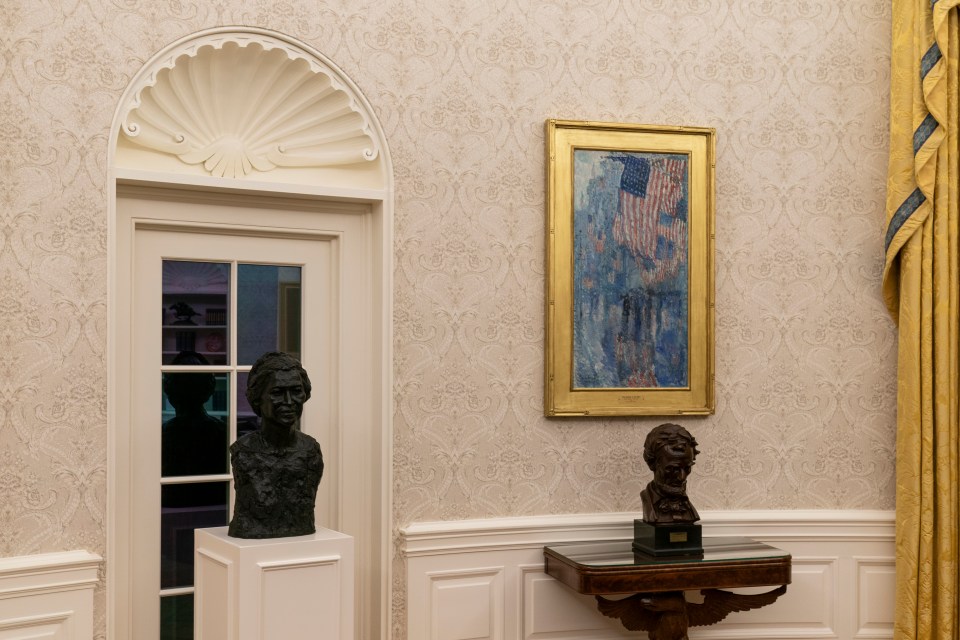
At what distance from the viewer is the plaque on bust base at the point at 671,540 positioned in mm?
3936

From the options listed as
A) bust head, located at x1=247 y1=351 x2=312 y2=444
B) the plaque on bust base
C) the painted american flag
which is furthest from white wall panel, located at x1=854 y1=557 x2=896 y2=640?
bust head, located at x1=247 y1=351 x2=312 y2=444

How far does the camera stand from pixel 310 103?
13.1ft

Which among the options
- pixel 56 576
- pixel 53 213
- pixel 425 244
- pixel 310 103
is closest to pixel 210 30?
pixel 310 103

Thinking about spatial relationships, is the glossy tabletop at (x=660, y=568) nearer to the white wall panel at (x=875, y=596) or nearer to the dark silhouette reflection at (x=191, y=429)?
the white wall panel at (x=875, y=596)

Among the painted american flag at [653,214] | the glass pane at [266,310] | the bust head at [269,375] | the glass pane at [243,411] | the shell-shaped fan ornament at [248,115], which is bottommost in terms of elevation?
the glass pane at [243,411]

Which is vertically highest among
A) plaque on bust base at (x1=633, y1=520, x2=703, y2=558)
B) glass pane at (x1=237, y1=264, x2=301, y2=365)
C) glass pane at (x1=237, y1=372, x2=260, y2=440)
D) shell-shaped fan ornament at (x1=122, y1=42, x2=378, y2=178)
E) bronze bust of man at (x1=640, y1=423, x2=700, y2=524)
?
shell-shaped fan ornament at (x1=122, y1=42, x2=378, y2=178)

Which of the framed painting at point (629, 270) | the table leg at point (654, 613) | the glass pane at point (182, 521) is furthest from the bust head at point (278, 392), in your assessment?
the table leg at point (654, 613)

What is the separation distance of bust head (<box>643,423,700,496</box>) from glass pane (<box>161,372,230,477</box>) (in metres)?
1.68

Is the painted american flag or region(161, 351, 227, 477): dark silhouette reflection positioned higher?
the painted american flag

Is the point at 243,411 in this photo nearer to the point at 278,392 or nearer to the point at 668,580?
the point at 278,392

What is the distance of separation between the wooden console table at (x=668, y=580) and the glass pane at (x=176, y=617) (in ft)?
4.65

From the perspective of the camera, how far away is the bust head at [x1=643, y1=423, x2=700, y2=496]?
3.96 metres

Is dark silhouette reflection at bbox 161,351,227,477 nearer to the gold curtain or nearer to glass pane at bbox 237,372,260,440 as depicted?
glass pane at bbox 237,372,260,440

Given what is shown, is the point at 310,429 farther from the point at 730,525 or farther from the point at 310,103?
the point at 730,525
